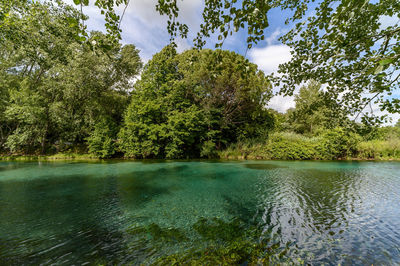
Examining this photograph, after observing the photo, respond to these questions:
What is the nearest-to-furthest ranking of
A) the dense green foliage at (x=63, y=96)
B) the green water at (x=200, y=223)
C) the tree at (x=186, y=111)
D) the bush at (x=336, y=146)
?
the green water at (x=200, y=223) < the bush at (x=336, y=146) < the tree at (x=186, y=111) < the dense green foliage at (x=63, y=96)

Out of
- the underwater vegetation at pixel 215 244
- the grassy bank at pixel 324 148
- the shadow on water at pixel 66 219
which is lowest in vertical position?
the shadow on water at pixel 66 219

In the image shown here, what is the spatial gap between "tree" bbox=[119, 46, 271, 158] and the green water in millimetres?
10197

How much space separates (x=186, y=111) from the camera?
59.6 ft

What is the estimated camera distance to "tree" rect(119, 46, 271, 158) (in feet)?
55.5

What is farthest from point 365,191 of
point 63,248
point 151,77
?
point 151,77

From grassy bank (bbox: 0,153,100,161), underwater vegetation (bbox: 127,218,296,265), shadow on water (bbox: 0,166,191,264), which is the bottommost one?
shadow on water (bbox: 0,166,191,264)

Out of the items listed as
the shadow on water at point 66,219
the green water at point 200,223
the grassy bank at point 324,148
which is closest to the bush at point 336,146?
the grassy bank at point 324,148

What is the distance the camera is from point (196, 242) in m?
3.17

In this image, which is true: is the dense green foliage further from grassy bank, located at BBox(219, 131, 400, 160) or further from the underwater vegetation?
the underwater vegetation

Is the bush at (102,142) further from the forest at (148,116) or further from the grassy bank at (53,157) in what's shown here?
the grassy bank at (53,157)

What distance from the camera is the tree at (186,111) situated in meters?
16.9

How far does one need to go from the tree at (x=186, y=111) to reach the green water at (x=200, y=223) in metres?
10.2

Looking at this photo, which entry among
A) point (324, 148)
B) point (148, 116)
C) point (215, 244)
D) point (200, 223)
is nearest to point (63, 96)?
point (148, 116)

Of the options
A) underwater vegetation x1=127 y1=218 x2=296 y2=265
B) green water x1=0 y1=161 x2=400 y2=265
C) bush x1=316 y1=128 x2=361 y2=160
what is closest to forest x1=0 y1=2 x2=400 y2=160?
bush x1=316 y1=128 x2=361 y2=160
